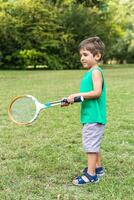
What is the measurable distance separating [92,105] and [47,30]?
Answer: 3318 cm

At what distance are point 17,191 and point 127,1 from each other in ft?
143

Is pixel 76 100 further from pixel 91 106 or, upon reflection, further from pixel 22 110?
pixel 22 110

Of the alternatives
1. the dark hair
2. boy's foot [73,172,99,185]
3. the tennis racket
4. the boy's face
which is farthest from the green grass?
the dark hair

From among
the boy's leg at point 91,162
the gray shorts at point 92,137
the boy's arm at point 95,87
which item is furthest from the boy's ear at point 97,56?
the boy's leg at point 91,162

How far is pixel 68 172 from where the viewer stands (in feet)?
15.9

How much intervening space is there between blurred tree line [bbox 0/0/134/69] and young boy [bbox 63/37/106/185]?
27355 millimetres

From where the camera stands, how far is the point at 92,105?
177 inches

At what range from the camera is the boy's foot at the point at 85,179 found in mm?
4457

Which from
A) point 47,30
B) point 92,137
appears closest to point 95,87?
point 92,137

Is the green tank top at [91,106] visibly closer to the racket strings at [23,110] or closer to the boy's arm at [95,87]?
the boy's arm at [95,87]

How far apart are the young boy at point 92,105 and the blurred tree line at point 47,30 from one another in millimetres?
27355

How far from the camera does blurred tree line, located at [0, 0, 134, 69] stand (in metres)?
35.5

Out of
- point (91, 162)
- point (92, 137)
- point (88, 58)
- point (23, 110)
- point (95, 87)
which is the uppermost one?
point (88, 58)

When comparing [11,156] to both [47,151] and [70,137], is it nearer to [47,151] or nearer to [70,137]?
[47,151]
